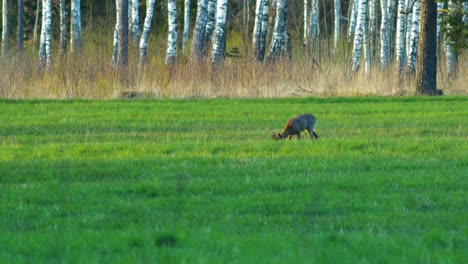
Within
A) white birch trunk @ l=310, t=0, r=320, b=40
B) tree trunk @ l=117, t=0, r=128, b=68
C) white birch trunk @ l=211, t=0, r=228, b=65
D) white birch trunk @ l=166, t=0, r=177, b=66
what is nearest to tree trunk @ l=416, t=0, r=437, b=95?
white birch trunk @ l=211, t=0, r=228, b=65

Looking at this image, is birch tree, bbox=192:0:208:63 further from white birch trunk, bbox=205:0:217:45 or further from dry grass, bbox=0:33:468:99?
dry grass, bbox=0:33:468:99

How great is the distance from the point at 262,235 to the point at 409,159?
5630mm

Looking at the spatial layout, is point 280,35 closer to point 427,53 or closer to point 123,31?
point 123,31

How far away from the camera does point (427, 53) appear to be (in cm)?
2828

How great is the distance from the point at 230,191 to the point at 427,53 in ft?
Answer: 63.5

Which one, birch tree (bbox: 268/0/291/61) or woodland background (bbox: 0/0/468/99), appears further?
birch tree (bbox: 268/0/291/61)

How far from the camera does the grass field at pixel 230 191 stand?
7020 mm

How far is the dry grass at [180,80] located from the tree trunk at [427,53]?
508 millimetres

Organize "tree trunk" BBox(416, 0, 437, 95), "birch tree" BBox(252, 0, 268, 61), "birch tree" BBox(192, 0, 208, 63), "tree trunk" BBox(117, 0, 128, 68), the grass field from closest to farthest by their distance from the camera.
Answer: the grass field → "tree trunk" BBox(416, 0, 437, 95) → "birch tree" BBox(192, 0, 208, 63) → "tree trunk" BBox(117, 0, 128, 68) → "birch tree" BBox(252, 0, 268, 61)

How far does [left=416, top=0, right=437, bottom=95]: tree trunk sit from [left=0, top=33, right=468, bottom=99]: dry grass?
0.51 meters

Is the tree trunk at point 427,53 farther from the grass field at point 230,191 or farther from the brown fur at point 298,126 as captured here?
the brown fur at point 298,126

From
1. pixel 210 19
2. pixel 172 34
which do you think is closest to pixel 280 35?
pixel 210 19

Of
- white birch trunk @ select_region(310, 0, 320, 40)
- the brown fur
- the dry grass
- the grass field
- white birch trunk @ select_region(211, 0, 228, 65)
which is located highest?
white birch trunk @ select_region(310, 0, 320, 40)

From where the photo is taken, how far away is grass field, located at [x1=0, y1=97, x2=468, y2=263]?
702 centimetres
